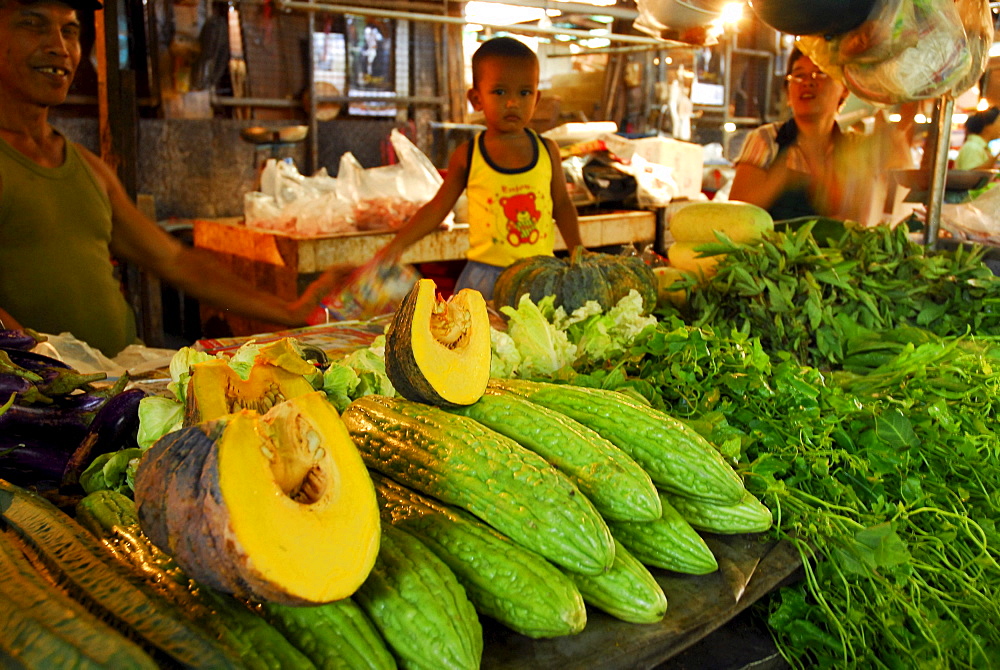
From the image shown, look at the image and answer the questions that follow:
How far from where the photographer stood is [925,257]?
2883 mm

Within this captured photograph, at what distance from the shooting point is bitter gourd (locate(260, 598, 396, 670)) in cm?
96

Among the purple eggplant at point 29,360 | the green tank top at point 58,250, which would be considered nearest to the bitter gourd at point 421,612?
the purple eggplant at point 29,360

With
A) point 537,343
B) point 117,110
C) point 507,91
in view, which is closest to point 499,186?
point 507,91

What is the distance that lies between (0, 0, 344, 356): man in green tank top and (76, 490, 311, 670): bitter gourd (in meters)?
1.56

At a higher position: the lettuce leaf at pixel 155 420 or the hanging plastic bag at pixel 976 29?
the hanging plastic bag at pixel 976 29

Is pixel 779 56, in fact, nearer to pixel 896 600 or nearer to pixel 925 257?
pixel 925 257

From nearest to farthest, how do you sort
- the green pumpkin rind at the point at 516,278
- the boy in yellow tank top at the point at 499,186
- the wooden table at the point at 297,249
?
the green pumpkin rind at the point at 516,278
the boy in yellow tank top at the point at 499,186
the wooden table at the point at 297,249

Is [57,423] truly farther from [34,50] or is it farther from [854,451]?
[34,50]

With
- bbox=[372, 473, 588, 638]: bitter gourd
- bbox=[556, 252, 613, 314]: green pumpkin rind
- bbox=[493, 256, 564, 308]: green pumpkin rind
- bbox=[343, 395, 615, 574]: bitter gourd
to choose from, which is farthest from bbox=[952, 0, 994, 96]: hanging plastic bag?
bbox=[372, 473, 588, 638]: bitter gourd

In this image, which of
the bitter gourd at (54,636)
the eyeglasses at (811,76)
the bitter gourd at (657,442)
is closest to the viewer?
the bitter gourd at (54,636)

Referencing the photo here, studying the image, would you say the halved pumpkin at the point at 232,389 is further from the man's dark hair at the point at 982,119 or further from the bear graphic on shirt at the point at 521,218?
the man's dark hair at the point at 982,119

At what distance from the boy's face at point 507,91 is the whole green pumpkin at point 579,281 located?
109cm

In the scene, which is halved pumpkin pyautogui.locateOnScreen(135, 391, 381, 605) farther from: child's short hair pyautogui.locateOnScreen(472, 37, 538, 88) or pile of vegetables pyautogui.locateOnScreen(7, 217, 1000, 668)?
child's short hair pyautogui.locateOnScreen(472, 37, 538, 88)

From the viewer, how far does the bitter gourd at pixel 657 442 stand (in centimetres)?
140
